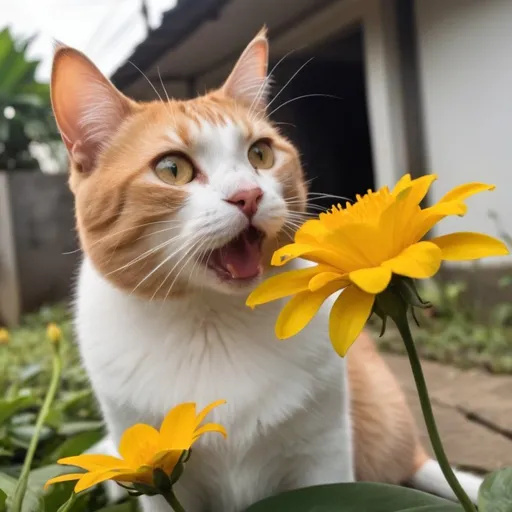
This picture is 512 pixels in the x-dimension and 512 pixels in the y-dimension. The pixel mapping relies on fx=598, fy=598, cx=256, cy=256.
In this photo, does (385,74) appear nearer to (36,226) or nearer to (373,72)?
(373,72)

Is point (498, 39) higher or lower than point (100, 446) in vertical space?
higher

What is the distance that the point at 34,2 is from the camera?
170 centimetres

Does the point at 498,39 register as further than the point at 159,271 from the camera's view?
Yes

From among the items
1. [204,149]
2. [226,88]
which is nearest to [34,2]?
[226,88]

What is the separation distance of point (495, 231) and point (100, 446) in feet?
4.50

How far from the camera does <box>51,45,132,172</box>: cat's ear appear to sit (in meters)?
0.69

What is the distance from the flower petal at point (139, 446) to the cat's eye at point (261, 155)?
40 centimetres

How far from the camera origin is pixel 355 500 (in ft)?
1.61

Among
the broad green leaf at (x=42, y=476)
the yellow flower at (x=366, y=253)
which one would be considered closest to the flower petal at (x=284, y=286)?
the yellow flower at (x=366, y=253)

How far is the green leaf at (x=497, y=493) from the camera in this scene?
14.2 inches

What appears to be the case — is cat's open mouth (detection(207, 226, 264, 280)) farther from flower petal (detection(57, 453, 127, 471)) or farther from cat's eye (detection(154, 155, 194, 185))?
flower petal (detection(57, 453, 127, 471))

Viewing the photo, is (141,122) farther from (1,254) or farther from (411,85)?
(1,254)

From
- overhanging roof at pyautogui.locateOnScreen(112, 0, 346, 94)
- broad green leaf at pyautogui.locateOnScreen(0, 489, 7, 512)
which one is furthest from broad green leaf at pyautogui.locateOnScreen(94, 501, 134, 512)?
overhanging roof at pyautogui.locateOnScreen(112, 0, 346, 94)

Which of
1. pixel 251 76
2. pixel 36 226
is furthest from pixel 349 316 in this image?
pixel 36 226
